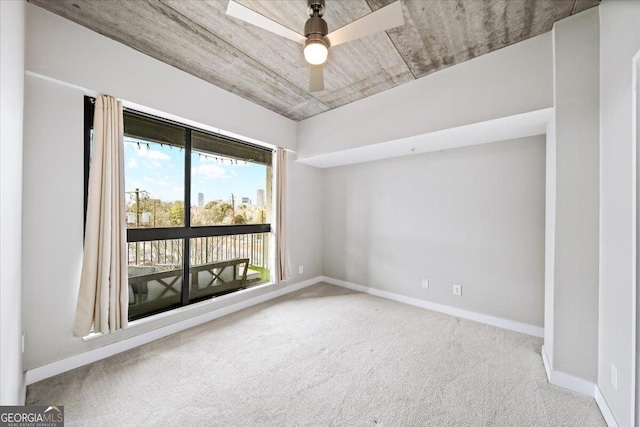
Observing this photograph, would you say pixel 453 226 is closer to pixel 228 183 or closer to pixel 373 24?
pixel 373 24

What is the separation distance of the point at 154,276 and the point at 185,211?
30.1 inches

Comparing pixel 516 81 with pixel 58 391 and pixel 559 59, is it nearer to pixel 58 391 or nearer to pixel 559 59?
pixel 559 59

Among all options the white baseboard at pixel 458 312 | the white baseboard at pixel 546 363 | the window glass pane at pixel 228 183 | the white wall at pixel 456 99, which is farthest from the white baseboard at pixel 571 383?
the window glass pane at pixel 228 183

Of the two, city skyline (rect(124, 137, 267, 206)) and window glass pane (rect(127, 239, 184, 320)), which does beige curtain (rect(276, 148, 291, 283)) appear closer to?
city skyline (rect(124, 137, 267, 206))

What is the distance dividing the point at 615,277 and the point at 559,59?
1.58m

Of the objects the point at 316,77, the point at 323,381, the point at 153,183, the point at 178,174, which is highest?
the point at 316,77

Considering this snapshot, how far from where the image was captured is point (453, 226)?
314 centimetres

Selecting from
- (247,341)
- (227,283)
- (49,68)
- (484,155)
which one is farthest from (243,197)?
(484,155)

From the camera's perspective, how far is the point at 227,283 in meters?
3.32

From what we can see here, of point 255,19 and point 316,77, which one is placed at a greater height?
point 255,19

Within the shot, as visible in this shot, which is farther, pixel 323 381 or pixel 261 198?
pixel 261 198

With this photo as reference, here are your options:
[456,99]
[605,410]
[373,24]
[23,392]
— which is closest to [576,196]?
[456,99]

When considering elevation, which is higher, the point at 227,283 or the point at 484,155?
the point at 484,155

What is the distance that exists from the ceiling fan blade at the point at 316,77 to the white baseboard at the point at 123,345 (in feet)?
8.97
